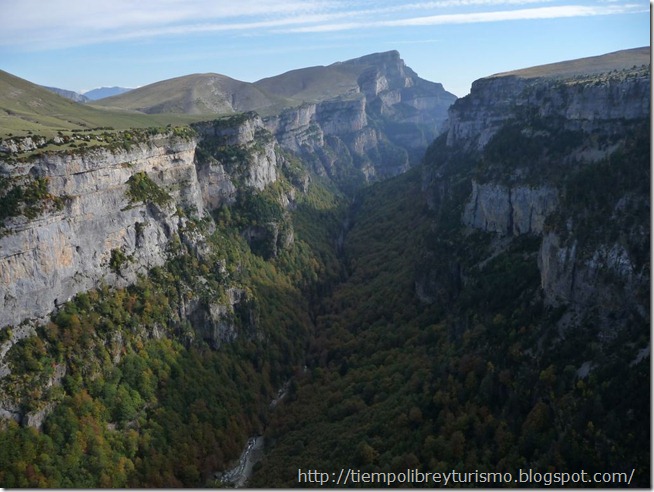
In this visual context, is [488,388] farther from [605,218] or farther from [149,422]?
[149,422]

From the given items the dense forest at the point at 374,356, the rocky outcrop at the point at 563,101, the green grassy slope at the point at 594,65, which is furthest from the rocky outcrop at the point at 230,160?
the green grassy slope at the point at 594,65

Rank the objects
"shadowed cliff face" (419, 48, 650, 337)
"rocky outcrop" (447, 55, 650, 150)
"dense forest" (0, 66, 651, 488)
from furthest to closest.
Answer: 1. "rocky outcrop" (447, 55, 650, 150)
2. "shadowed cliff face" (419, 48, 650, 337)
3. "dense forest" (0, 66, 651, 488)

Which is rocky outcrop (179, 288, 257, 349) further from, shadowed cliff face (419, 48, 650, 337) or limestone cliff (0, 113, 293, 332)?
shadowed cliff face (419, 48, 650, 337)

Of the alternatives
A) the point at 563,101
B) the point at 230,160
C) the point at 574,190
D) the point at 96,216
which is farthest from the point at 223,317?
the point at 563,101

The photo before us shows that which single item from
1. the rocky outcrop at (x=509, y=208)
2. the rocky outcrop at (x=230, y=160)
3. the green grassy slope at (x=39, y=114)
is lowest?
the rocky outcrop at (x=509, y=208)

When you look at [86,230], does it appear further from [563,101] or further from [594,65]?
[594,65]

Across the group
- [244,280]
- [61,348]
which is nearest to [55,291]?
[61,348]

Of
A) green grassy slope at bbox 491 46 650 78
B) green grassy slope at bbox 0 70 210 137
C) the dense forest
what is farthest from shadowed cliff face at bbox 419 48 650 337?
green grassy slope at bbox 0 70 210 137

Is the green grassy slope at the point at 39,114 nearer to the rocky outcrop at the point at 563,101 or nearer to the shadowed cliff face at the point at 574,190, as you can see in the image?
the shadowed cliff face at the point at 574,190
